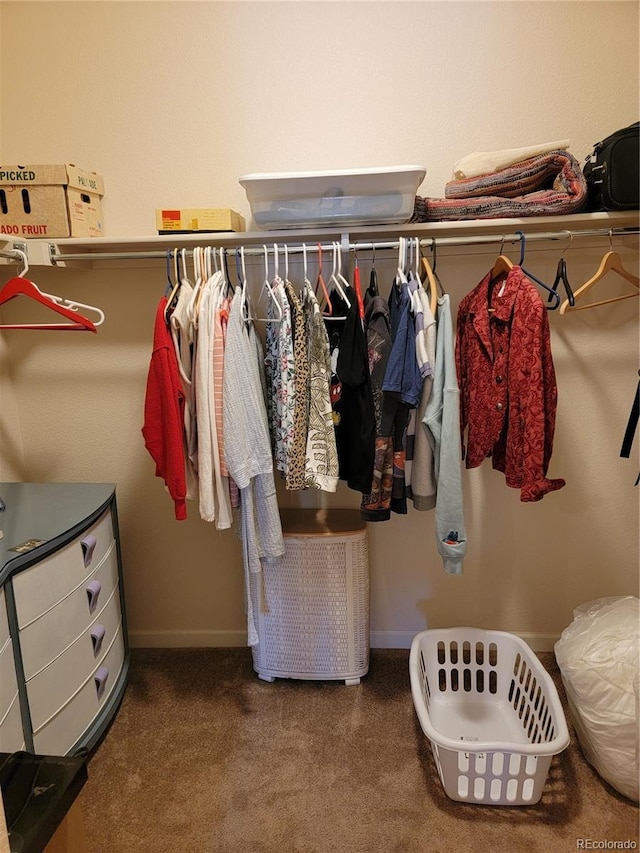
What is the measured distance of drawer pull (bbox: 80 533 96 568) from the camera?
5.71ft

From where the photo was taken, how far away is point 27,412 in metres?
2.28

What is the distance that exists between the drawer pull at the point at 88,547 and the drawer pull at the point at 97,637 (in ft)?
0.77

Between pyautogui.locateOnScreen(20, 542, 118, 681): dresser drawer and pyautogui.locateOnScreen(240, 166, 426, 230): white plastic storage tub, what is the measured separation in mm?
1312

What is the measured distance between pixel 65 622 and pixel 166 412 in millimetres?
703

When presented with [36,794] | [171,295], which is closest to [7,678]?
[36,794]

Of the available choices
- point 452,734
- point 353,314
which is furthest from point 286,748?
point 353,314

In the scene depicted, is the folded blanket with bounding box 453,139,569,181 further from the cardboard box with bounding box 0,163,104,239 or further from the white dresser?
the white dresser

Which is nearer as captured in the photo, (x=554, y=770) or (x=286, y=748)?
(x=554, y=770)

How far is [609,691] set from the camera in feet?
5.24

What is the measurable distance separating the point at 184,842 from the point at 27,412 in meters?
1.65

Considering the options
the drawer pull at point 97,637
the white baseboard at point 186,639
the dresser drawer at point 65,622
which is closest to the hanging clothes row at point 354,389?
the dresser drawer at point 65,622

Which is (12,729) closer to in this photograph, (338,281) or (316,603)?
(316,603)

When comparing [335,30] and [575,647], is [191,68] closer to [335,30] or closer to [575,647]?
[335,30]

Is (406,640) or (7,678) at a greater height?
(7,678)
